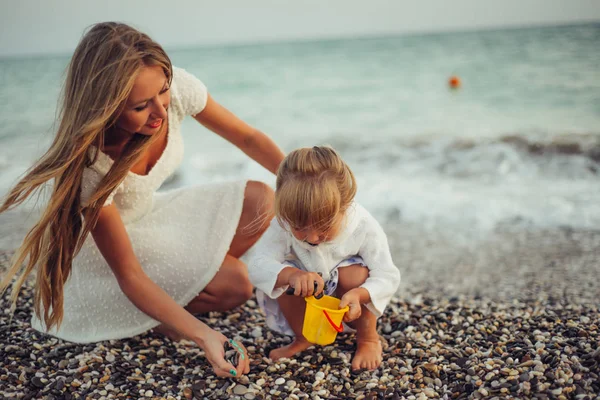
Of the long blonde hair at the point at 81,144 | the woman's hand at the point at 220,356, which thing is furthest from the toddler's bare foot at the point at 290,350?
the long blonde hair at the point at 81,144

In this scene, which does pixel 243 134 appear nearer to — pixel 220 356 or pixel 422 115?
pixel 220 356

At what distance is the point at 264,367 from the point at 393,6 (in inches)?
548

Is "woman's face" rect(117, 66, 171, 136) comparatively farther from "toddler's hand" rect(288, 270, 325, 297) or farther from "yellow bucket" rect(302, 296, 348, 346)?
"yellow bucket" rect(302, 296, 348, 346)

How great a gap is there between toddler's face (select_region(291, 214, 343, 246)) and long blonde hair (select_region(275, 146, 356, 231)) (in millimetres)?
20

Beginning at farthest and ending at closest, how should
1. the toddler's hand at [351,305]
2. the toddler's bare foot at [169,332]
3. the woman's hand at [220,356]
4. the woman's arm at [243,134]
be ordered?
the woman's arm at [243,134] → the toddler's bare foot at [169,332] → the woman's hand at [220,356] → the toddler's hand at [351,305]

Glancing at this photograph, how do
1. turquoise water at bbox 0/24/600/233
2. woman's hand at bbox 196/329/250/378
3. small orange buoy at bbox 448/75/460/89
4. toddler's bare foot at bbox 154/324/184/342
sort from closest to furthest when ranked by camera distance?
woman's hand at bbox 196/329/250/378, toddler's bare foot at bbox 154/324/184/342, turquoise water at bbox 0/24/600/233, small orange buoy at bbox 448/75/460/89

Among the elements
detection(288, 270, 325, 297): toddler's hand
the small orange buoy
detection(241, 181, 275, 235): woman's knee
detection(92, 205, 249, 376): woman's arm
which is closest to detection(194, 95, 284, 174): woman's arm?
detection(241, 181, 275, 235): woman's knee

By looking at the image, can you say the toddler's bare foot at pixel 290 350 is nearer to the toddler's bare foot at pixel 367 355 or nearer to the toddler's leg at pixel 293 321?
the toddler's leg at pixel 293 321

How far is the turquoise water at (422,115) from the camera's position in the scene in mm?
8094

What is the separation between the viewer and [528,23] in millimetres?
15617

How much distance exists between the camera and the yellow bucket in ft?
8.18

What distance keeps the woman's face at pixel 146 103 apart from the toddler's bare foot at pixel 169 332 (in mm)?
1238

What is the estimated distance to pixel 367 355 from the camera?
287cm

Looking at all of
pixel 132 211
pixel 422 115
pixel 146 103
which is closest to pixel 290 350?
pixel 132 211
